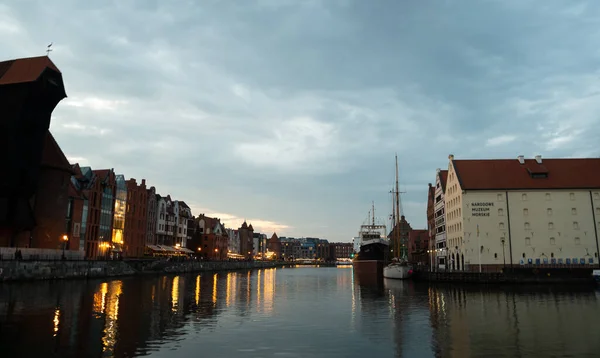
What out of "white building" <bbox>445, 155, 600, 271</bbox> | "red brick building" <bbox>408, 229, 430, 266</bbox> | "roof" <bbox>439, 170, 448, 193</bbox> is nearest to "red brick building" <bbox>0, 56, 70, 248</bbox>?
"white building" <bbox>445, 155, 600, 271</bbox>

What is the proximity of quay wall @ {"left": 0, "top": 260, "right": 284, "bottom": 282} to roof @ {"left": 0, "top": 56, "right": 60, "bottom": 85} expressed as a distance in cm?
2799

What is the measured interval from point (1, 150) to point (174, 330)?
5500cm

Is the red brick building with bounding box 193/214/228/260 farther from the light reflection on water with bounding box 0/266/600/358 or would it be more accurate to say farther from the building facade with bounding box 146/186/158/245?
the light reflection on water with bounding box 0/266/600/358

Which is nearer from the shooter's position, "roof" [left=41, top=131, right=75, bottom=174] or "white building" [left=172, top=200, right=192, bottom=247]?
"roof" [left=41, top=131, right=75, bottom=174]

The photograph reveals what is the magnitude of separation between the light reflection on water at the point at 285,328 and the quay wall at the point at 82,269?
17162mm

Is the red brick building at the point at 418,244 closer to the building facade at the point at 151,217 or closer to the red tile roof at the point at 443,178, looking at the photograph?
the red tile roof at the point at 443,178

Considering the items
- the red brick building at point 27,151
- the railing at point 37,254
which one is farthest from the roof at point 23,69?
the railing at point 37,254

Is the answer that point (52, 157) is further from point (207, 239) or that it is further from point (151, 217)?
point (207, 239)

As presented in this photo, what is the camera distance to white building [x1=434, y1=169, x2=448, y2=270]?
103 m

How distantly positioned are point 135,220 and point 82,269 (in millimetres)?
43771

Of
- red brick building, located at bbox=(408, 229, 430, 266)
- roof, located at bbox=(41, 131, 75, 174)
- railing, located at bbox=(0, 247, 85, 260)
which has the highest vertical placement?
roof, located at bbox=(41, 131, 75, 174)

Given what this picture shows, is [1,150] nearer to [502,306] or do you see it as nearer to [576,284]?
[502,306]

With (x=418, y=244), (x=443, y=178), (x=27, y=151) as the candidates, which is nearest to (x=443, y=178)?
(x=443, y=178)

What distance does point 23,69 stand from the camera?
6850 cm
